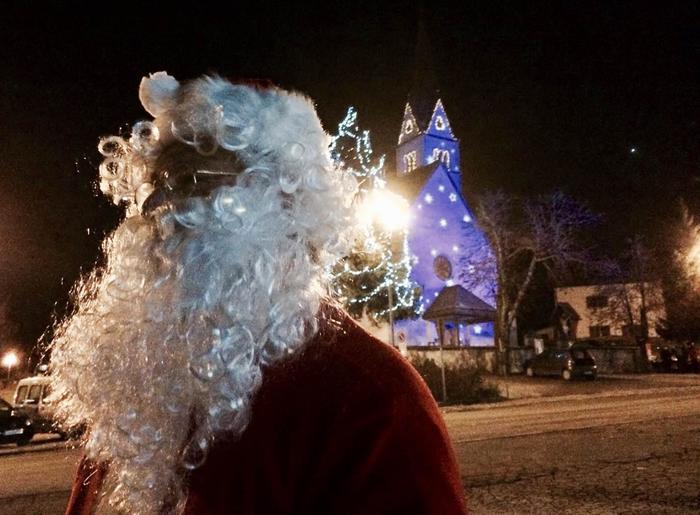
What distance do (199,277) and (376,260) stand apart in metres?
24.1

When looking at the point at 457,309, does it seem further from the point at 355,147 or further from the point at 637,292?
the point at 637,292

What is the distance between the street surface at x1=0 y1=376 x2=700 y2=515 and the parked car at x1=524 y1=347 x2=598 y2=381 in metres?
11.9

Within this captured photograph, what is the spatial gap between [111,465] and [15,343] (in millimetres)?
45037

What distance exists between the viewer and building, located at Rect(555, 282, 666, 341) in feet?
148

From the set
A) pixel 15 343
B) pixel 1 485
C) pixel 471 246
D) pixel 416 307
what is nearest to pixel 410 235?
pixel 471 246

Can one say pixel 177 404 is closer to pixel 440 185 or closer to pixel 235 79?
pixel 235 79

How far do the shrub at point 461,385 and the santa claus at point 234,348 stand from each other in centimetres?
1856

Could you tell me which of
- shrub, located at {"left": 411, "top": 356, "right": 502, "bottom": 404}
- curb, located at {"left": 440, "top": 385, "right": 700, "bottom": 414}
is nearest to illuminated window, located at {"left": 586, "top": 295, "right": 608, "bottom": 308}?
curb, located at {"left": 440, "top": 385, "right": 700, "bottom": 414}

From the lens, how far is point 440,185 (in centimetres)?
4041

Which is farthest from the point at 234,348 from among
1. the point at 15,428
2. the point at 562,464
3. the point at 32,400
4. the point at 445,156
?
the point at 445,156

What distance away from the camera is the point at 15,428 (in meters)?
15.1

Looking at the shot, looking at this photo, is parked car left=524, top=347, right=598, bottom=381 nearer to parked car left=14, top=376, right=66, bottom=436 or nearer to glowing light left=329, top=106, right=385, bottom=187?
glowing light left=329, top=106, right=385, bottom=187

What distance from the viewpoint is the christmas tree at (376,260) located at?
68.9ft

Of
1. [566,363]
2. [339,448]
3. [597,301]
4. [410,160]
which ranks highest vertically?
[410,160]
